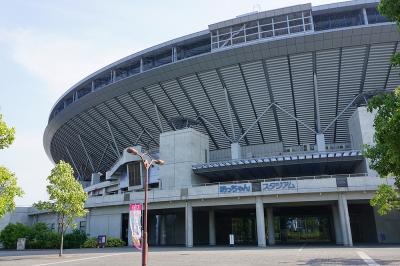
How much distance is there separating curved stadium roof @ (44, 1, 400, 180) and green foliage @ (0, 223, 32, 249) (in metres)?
19.7

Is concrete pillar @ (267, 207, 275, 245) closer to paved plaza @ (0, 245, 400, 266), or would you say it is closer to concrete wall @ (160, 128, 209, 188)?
concrete wall @ (160, 128, 209, 188)

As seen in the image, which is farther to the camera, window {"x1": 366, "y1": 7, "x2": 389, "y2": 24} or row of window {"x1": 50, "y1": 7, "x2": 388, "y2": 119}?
row of window {"x1": 50, "y1": 7, "x2": 388, "y2": 119}

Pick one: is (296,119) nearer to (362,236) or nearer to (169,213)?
(362,236)

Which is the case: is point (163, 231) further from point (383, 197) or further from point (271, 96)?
point (383, 197)

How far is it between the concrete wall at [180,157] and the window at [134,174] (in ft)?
28.9

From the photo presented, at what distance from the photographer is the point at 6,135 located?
1672cm

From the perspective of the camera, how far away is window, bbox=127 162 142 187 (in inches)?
2181

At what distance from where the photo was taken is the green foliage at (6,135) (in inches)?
653

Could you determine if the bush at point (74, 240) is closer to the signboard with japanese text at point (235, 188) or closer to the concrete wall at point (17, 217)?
the signboard with japanese text at point (235, 188)

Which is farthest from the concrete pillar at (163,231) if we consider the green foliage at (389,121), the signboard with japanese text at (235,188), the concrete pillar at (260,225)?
the green foliage at (389,121)

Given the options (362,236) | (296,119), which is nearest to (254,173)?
(296,119)

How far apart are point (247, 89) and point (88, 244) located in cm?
→ 2777

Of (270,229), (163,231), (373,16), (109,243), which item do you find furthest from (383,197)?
(163,231)

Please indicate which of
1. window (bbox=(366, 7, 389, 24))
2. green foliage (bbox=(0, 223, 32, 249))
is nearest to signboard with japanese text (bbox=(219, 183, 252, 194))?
window (bbox=(366, 7, 389, 24))
